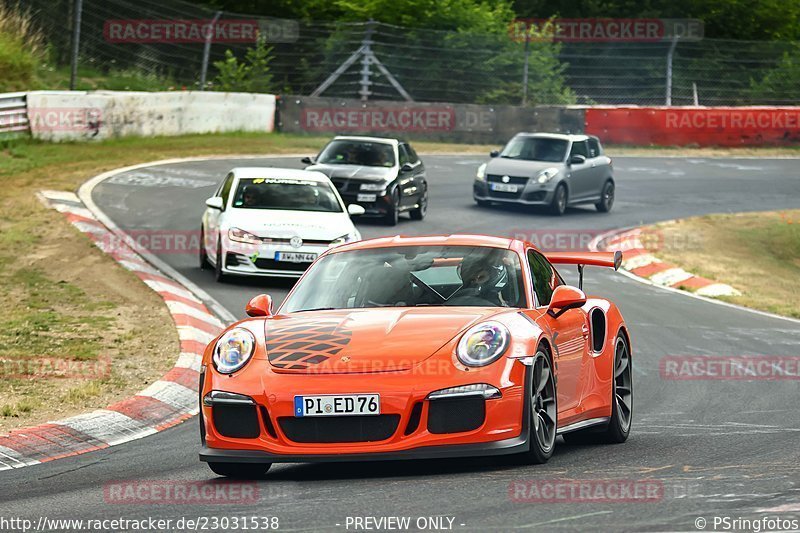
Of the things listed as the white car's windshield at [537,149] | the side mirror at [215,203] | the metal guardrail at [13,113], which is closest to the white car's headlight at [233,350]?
the side mirror at [215,203]

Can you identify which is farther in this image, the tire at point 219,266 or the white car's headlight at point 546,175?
the white car's headlight at point 546,175

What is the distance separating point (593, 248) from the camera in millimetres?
22859

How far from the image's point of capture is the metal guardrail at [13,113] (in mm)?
27172

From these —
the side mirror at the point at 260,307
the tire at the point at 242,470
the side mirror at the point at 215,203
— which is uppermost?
Result: the side mirror at the point at 260,307

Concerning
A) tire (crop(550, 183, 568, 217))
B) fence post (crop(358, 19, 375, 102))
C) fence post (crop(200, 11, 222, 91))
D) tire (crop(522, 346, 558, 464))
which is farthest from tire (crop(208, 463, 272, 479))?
fence post (crop(358, 19, 375, 102))

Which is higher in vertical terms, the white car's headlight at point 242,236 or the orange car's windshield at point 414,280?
the orange car's windshield at point 414,280

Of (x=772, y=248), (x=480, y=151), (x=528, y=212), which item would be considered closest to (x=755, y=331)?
(x=772, y=248)

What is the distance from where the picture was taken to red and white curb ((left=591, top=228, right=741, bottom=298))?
19938 millimetres

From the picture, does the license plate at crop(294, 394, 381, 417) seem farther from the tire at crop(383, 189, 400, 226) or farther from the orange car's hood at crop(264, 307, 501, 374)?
the tire at crop(383, 189, 400, 226)

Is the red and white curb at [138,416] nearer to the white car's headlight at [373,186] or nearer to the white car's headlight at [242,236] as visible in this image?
the white car's headlight at [242,236]

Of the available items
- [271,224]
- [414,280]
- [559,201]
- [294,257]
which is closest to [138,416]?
[414,280]

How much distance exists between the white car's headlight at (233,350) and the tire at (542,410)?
57.0 inches

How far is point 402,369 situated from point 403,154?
17834 millimetres

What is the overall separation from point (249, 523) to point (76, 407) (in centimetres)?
439
